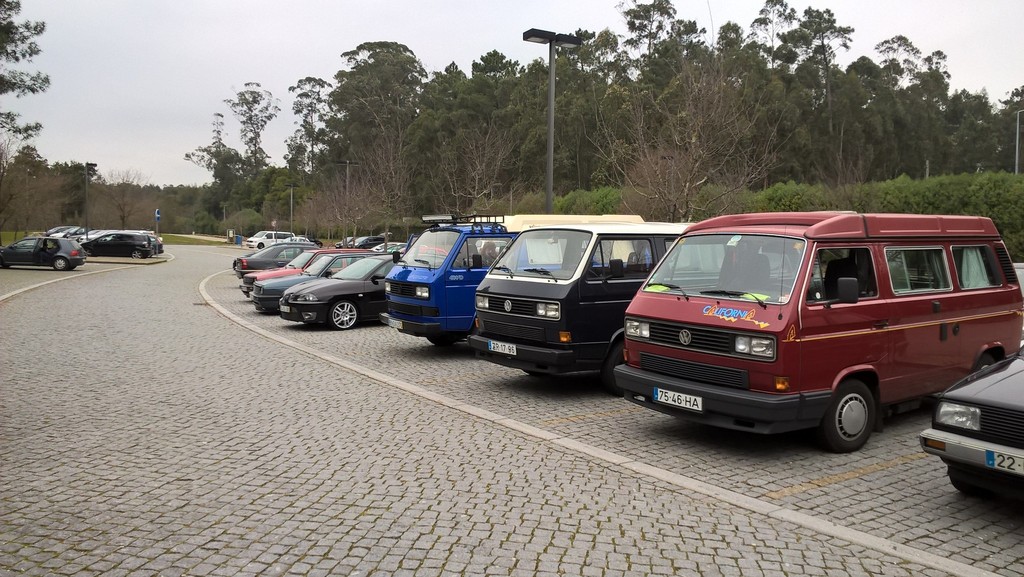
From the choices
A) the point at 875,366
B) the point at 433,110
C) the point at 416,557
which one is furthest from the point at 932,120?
the point at 416,557

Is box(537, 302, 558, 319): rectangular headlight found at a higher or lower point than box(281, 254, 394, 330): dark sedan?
higher

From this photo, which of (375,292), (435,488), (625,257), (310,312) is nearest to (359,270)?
(375,292)

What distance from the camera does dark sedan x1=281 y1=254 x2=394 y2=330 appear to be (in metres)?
15.9

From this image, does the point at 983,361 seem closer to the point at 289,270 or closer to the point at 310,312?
the point at 310,312

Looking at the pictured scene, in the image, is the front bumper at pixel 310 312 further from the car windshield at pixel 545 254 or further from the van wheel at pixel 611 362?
the van wheel at pixel 611 362

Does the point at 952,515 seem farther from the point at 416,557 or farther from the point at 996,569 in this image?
the point at 416,557

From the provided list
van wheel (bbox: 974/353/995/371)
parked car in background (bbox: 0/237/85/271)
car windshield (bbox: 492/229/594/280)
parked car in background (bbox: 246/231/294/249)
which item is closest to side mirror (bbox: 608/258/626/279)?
car windshield (bbox: 492/229/594/280)

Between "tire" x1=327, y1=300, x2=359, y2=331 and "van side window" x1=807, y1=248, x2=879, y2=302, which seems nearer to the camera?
"van side window" x1=807, y1=248, x2=879, y2=302

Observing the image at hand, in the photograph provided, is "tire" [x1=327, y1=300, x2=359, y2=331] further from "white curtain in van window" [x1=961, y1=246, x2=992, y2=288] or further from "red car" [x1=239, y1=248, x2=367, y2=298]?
"white curtain in van window" [x1=961, y1=246, x2=992, y2=288]

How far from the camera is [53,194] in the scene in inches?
2461

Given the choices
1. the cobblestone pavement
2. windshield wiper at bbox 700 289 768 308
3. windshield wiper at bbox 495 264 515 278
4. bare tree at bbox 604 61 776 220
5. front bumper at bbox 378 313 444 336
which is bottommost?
the cobblestone pavement

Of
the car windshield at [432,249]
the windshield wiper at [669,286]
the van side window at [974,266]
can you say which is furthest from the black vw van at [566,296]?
the van side window at [974,266]

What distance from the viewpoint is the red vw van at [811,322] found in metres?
6.43

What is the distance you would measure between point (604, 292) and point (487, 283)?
5.38 feet
